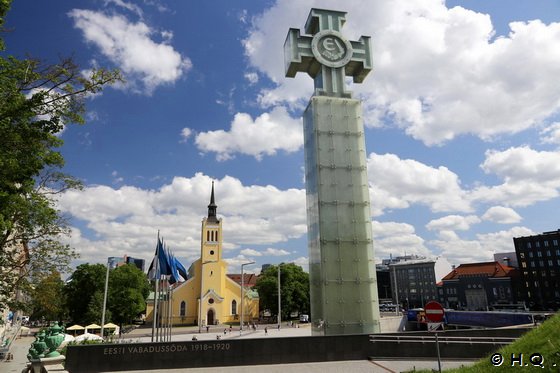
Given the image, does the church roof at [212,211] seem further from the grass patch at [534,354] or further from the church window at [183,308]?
the grass patch at [534,354]

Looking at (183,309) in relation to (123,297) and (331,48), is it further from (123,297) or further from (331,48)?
(331,48)

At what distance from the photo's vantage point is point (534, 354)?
10.5 m

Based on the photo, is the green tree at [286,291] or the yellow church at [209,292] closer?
the yellow church at [209,292]

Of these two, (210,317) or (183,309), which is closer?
(210,317)

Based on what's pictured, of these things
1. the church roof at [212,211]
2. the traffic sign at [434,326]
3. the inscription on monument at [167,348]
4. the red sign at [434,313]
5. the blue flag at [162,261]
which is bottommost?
the inscription on monument at [167,348]

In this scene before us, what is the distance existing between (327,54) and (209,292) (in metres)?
63.0

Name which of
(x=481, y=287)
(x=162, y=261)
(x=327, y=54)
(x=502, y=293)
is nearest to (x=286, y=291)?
(x=162, y=261)

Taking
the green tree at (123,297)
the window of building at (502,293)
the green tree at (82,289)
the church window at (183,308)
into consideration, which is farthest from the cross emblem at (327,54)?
the window of building at (502,293)

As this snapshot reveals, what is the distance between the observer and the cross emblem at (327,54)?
3634 cm

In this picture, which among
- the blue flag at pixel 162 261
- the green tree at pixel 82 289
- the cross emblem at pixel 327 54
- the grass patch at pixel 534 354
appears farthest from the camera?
the green tree at pixel 82 289

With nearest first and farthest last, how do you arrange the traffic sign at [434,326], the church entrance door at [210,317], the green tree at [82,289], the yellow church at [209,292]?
1. the traffic sign at [434,326]
2. the green tree at [82,289]
3. the church entrance door at [210,317]
4. the yellow church at [209,292]

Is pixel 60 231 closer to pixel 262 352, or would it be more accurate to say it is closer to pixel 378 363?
pixel 262 352

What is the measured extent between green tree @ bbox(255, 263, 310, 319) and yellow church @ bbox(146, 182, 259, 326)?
23.0 feet

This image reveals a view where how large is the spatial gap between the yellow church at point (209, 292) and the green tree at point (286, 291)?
7.00m
